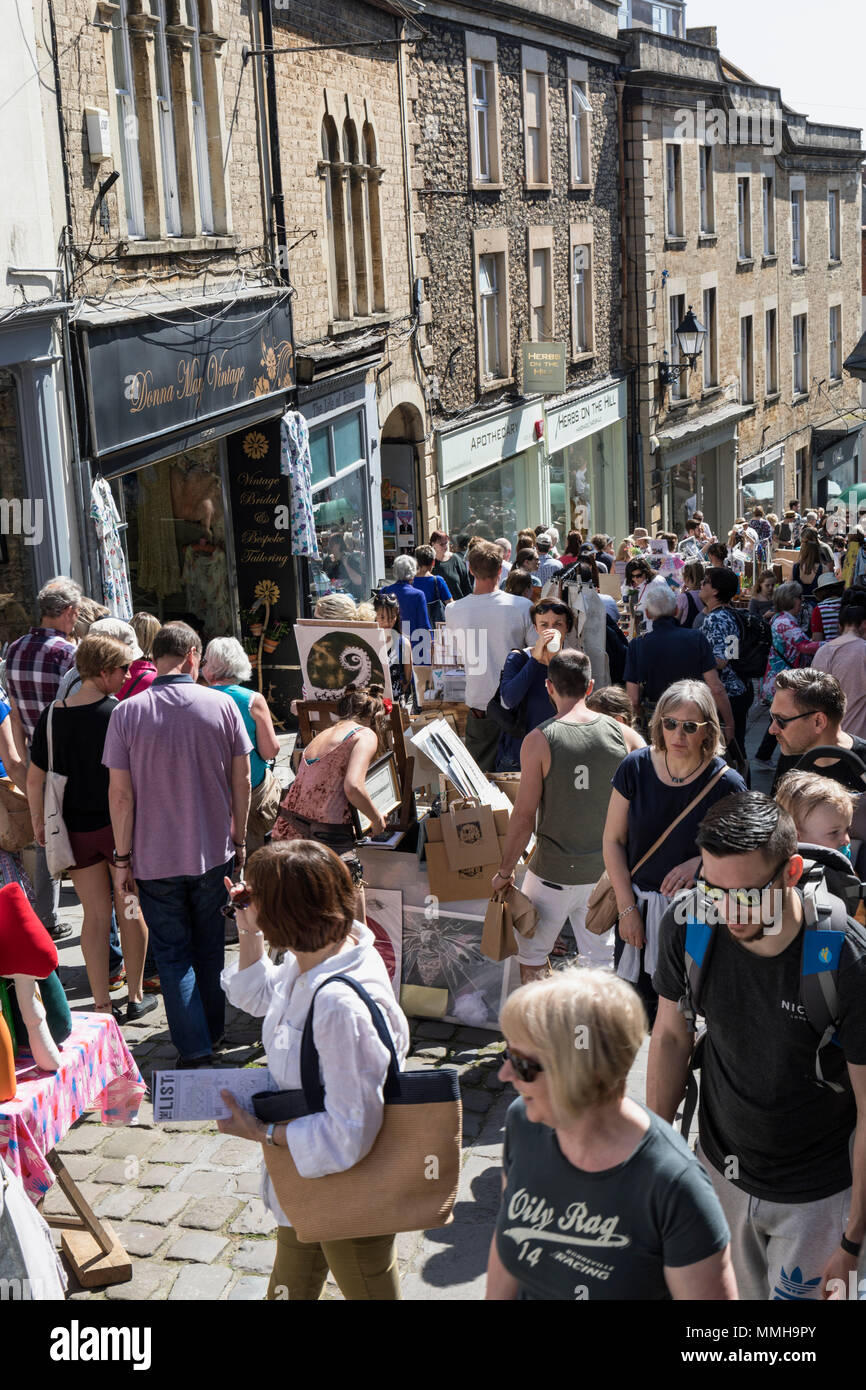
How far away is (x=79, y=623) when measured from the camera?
727 centimetres

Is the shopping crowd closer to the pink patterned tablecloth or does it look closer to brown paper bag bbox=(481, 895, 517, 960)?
brown paper bag bbox=(481, 895, 517, 960)

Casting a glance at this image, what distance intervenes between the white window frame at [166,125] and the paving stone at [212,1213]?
8860 mm

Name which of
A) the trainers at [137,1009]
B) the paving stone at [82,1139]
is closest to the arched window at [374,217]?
the trainers at [137,1009]

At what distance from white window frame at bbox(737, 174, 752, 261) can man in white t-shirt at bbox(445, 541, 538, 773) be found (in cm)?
2552

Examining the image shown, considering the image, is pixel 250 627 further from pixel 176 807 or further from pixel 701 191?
pixel 701 191

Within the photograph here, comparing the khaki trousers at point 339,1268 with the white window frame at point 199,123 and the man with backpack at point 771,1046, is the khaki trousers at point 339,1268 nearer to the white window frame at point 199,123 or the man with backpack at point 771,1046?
the man with backpack at point 771,1046

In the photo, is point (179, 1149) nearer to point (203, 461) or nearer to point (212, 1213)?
point (212, 1213)

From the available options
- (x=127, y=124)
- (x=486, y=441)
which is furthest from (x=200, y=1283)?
(x=486, y=441)

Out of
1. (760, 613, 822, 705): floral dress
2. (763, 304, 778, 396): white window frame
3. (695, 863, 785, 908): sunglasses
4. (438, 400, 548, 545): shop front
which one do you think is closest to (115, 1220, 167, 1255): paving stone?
(695, 863, 785, 908): sunglasses

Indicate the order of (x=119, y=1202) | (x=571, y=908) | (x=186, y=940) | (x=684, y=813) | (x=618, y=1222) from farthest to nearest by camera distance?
(x=186, y=940) < (x=571, y=908) < (x=119, y=1202) < (x=684, y=813) < (x=618, y=1222)

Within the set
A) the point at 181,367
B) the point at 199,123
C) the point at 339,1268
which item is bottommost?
the point at 339,1268

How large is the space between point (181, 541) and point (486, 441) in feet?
27.4

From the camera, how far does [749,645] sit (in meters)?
8.96

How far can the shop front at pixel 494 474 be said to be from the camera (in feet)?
65.4
